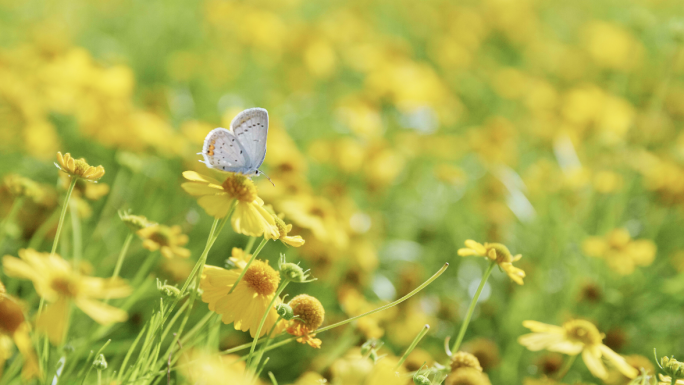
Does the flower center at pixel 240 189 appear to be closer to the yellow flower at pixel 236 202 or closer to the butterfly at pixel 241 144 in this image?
the yellow flower at pixel 236 202

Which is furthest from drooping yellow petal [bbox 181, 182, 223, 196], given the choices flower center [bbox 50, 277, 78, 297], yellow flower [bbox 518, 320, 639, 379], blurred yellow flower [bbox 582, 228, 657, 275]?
blurred yellow flower [bbox 582, 228, 657, 275]

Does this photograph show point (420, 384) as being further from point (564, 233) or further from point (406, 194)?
point (406, 194)

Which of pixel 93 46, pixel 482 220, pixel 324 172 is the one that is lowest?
pixel 482 220

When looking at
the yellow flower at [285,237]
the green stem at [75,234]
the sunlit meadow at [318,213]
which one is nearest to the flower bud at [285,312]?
the sunlit meadow at [318,213]

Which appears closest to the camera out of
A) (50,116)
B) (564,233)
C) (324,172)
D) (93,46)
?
(564,233)

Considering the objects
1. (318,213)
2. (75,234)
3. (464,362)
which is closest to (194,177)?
(75,234)

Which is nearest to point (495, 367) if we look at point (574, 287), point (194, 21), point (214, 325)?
point (574, 287)
